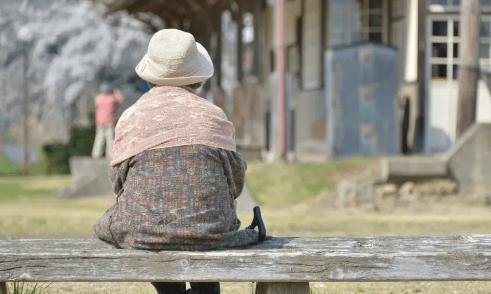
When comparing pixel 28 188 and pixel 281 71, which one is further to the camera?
pixel 28 188

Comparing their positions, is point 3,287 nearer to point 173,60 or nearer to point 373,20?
point 173,60

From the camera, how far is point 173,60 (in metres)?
4.58

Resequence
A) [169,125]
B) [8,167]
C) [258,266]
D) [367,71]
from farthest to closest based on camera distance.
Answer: [8,167] → [367,71] → [169,125] → [258,266]

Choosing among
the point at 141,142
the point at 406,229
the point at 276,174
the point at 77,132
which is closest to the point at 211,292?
the point at 141,142

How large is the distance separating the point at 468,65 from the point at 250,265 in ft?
41.9

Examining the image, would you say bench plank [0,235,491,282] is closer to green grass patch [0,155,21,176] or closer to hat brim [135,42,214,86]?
hat brim [135,42,214,86]

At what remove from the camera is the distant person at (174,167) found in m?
4.33

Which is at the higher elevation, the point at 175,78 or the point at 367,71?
the point at 175,78

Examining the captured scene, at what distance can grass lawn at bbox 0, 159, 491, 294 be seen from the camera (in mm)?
11164

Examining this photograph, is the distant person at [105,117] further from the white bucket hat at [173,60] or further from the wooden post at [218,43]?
the white bucket hat at [173,60]

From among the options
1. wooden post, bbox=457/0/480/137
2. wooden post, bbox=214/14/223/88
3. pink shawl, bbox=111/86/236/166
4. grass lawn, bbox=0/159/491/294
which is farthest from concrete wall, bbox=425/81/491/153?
pink shawl, bbox=111/86/236/166

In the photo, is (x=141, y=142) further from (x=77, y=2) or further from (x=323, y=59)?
(x=77, y=2)

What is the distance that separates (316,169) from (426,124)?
374 cm

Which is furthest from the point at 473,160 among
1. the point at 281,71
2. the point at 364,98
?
the point at 281,71
